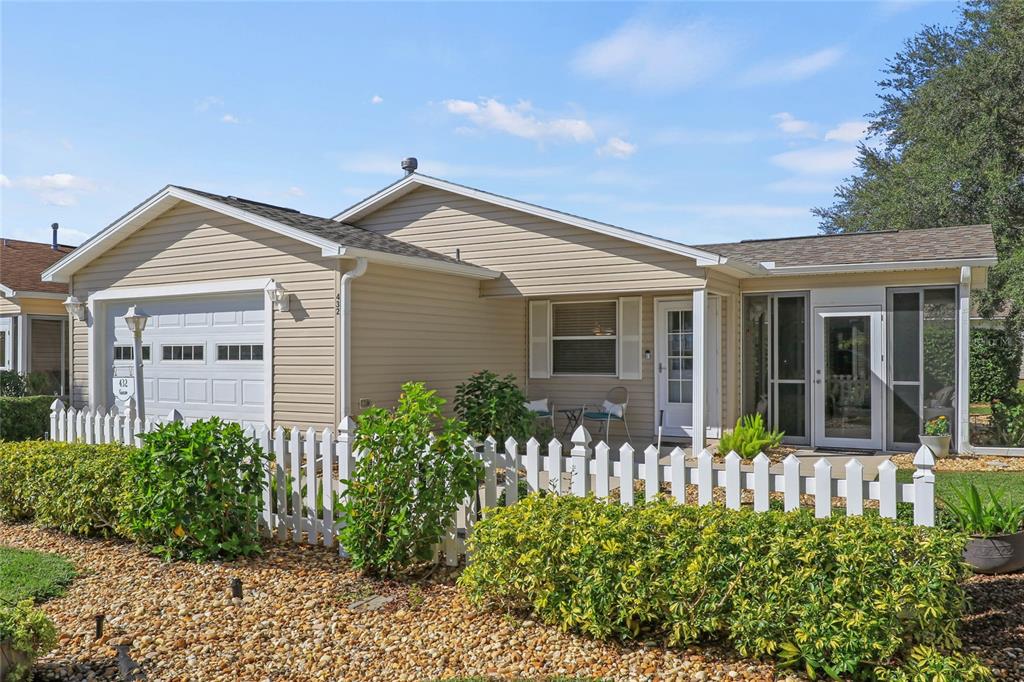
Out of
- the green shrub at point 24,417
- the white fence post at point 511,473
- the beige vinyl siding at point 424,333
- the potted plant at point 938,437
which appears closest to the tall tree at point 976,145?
the potted plant at point 938,437

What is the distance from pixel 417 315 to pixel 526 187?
15354 millimetres

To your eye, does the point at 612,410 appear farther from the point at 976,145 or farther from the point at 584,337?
the point at 976,145

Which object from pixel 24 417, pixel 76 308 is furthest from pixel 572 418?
pixel 24 417

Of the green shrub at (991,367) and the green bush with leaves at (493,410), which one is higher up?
the green shrub at (991,367)

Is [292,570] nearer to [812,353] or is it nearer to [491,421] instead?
[491,421]

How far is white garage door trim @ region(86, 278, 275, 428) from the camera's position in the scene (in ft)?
32.1

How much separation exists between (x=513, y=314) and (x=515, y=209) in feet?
6.73

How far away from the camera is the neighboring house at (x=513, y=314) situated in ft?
31.7

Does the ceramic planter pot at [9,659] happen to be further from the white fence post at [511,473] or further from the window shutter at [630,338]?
the window shutter at [630,338]

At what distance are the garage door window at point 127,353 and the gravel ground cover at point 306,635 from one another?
6541mm

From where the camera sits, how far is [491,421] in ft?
32.1

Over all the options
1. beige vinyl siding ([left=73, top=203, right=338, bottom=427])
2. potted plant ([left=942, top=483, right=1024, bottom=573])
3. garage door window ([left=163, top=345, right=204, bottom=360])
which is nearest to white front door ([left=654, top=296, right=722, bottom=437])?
beige vinyl siding ([left=73, top=203, right=338, bottom=427])

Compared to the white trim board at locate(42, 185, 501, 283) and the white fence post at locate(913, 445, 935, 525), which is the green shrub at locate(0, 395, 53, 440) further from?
the white fence post at locate(913, 445, 935, 525)

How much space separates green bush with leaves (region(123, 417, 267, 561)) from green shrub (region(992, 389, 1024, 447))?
1057cm
